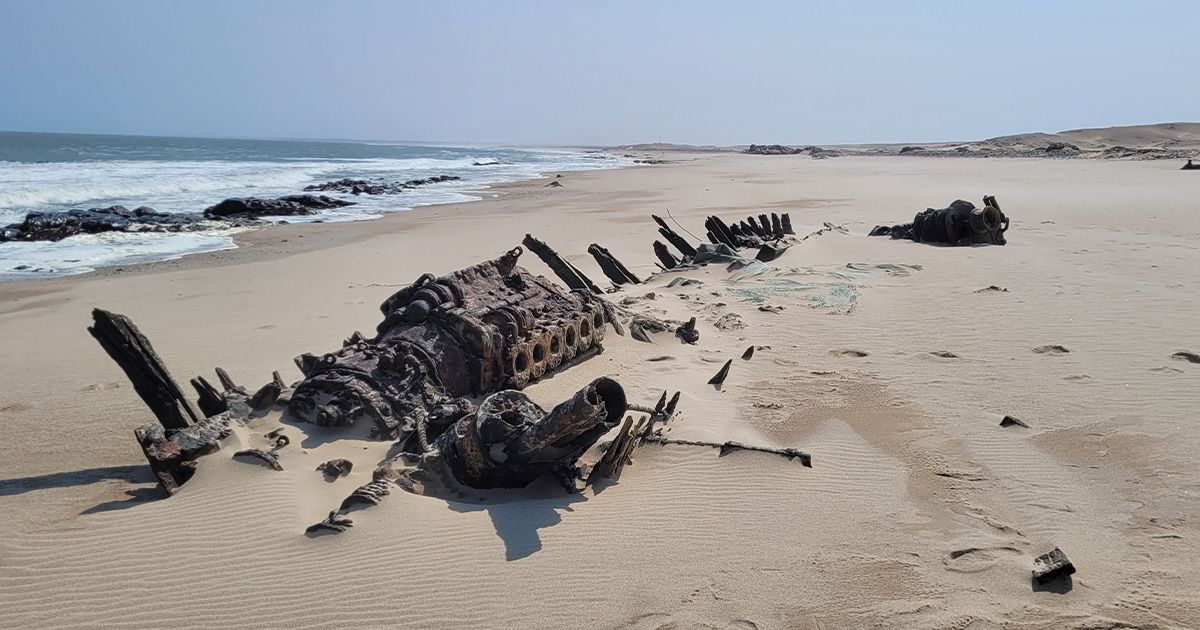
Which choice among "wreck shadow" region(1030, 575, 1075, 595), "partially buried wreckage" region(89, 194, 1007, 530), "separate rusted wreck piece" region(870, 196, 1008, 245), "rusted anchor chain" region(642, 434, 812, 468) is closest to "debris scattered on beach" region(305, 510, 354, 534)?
"partially buried wreckage" region(89, 194, 1007, 530)

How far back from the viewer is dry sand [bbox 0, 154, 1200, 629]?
316 centimetres

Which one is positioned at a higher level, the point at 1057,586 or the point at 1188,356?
the point at 1188,356

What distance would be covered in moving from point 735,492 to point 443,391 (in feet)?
7.49

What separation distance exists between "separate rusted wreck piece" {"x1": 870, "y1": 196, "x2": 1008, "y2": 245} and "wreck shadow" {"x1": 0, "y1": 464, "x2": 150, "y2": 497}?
39.7 ft

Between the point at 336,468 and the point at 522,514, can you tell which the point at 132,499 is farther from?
the point at 522,514

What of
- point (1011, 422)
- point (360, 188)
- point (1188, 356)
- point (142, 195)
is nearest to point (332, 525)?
point (1011, 422)

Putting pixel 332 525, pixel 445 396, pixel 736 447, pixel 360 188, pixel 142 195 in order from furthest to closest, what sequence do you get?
1. pixel 360 188
2. pixel 142 195
3. pixel 445 396
4. pixel 736 447
5. pixel 332 525

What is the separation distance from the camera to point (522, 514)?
388 cm

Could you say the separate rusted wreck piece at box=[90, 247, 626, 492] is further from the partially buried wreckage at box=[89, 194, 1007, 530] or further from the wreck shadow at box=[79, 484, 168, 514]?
the wreck shadow at box=[79, 484, 168, 514]

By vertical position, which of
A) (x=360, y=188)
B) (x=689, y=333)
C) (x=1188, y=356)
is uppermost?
(x=360, y=188)

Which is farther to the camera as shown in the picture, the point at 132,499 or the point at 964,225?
the point at 964,225

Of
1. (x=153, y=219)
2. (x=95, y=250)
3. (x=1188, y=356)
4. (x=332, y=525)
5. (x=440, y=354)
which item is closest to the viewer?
(x=332, y=525)

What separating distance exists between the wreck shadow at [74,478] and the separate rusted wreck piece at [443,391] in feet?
1.16

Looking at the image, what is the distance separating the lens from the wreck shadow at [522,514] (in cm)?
357
